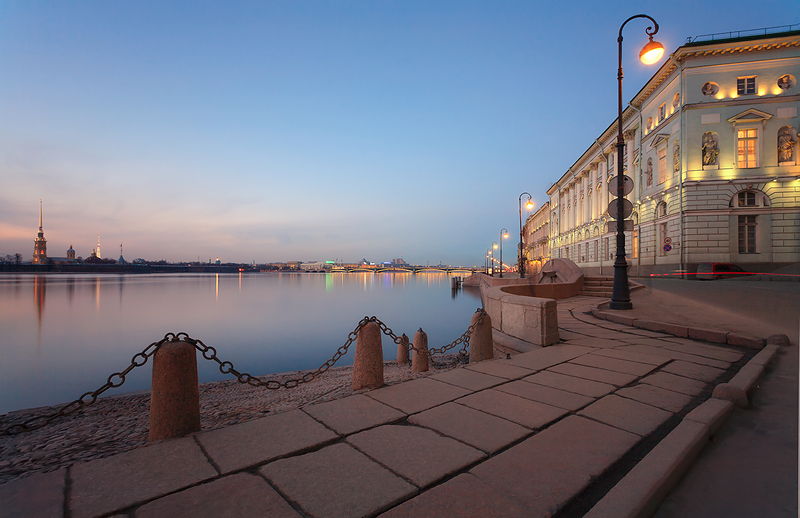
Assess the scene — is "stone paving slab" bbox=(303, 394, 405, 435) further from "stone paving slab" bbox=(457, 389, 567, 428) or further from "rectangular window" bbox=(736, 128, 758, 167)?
"rectangular window" bbox=(736, 128, 758, 167)

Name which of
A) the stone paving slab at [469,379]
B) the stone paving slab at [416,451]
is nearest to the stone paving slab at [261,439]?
the stone paving slab at [416,451]

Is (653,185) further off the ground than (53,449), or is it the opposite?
(653,185)

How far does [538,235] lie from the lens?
8856cm

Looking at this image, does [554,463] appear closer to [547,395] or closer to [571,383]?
[547,395]

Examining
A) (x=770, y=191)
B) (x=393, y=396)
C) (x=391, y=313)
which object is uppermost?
(x=770, y=191)

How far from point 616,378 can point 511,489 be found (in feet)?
10.1

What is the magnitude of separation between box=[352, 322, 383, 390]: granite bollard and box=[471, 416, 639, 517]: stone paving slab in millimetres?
2123

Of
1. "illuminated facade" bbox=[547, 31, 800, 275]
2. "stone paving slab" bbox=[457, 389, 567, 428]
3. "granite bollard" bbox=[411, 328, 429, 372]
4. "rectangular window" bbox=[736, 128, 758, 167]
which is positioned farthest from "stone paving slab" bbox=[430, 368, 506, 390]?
"rectangular window" bbox=[736, 128, 758, 167]

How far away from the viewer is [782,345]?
20.4 feet

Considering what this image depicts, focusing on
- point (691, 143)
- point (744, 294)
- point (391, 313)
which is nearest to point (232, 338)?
point (391, 313)

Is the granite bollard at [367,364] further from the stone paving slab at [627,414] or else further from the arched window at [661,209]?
the arched window at [661,209]

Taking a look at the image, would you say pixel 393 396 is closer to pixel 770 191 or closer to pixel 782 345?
pixel 782 345

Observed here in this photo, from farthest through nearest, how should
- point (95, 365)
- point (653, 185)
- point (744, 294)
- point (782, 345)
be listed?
point (653, 185) < point (95, 365) < point (744, 294) < point (782, 345)

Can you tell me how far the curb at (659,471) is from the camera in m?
2.02
